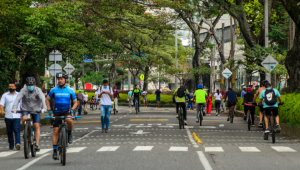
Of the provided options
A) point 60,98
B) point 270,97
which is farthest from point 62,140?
point 270,97

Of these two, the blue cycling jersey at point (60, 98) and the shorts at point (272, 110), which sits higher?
the blue cycling jersey at point (60, 98)

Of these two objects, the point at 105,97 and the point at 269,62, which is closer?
the point at 105,97

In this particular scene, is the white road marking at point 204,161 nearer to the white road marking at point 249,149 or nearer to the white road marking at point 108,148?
the white road marking at point 249,149

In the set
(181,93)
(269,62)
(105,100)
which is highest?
(269,62)

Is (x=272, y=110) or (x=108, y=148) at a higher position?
(x=272, y=110)

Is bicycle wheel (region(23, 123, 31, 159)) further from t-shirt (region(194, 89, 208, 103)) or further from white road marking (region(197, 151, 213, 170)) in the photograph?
t-shirt (region(194, 89, 208, 103))

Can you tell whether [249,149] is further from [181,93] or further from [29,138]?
[181,93]

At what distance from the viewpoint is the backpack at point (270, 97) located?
575 inches

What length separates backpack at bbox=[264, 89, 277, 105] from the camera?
48.0 ft

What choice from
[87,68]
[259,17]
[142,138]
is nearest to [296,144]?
[142,138]

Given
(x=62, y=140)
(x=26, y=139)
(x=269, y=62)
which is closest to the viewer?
(x=62, y=140)

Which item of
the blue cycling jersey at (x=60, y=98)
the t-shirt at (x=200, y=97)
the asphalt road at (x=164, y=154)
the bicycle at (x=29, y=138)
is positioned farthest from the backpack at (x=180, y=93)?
the blue cycling jersey at (x=60, y=98)

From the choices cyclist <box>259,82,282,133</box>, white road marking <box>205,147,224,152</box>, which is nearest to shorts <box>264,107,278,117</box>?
cyclist <box>259,82,282,133</box>

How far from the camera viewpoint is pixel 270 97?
48.3 ft
